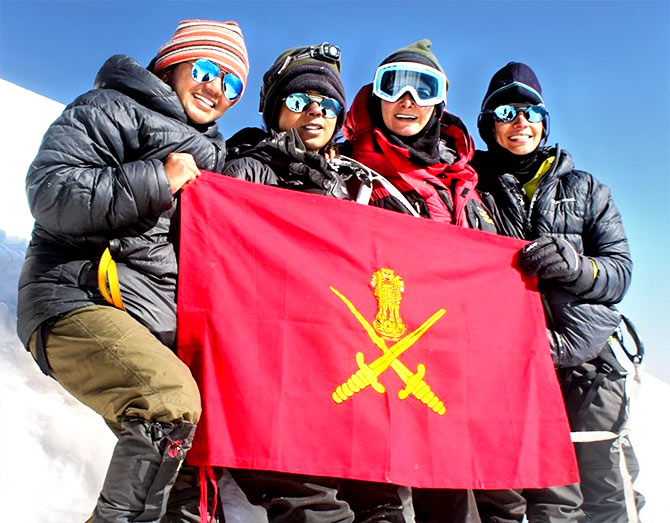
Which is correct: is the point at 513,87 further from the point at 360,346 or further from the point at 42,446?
the point at 42,446

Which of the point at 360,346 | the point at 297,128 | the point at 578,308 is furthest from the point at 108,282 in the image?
the point at 578,308

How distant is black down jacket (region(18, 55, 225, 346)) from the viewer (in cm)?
238

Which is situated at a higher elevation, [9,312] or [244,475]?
[9,312]

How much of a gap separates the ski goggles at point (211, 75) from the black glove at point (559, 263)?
1.78 metres

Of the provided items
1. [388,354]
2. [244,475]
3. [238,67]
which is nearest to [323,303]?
[388,354]

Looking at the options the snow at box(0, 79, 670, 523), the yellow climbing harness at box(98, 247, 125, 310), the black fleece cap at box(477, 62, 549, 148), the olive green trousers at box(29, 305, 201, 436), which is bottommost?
the snow at box(0, 79, 670, 523)

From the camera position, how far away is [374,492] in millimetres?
2848

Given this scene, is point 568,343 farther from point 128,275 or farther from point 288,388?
point 128,275

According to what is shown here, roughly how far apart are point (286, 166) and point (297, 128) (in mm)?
292

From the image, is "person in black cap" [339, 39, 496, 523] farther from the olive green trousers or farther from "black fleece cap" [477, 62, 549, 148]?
the olive green trousers

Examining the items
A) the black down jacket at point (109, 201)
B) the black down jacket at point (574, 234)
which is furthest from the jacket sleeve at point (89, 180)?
the black down jacket at point (574, 234)

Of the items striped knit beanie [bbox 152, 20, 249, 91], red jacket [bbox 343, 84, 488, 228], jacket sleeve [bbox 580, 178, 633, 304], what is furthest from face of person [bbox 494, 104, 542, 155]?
striped knit beanie [bbox 152, 20, 249, 91]

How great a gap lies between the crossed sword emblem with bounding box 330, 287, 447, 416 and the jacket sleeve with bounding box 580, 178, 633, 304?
1110 mm

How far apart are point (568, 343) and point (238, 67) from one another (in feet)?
7.48
